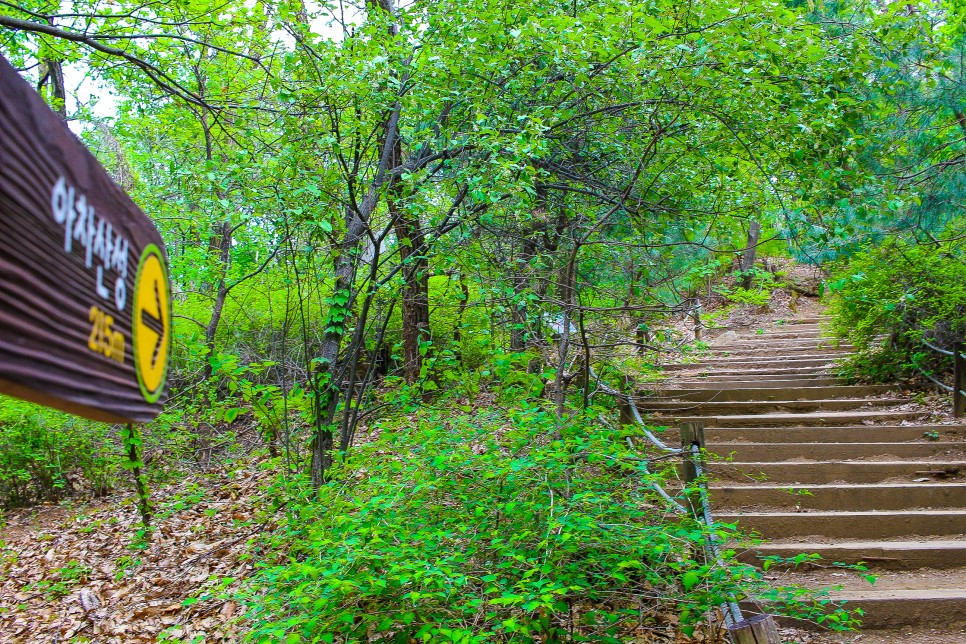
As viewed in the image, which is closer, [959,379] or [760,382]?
[959,379]

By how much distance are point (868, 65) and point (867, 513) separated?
4243mm

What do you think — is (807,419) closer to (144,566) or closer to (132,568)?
(144,566)

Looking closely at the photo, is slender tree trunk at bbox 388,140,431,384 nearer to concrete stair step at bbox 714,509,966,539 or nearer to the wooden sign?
concrete stair step at bbox 714,509,966,539

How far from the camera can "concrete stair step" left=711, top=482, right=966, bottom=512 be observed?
22.6 ft

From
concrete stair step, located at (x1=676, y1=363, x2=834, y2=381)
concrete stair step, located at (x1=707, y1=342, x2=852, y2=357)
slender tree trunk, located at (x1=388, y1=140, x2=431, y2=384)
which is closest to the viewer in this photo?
slender tree trunk, located at (x1=388, y1=140, x2=431, y2=384)

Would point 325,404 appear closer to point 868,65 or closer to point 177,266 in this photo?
point 177,266

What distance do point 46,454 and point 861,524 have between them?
383 inches

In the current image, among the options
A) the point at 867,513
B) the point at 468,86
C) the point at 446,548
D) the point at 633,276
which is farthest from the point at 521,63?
the point at 867,513

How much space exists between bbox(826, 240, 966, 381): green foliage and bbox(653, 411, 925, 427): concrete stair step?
3.33ft

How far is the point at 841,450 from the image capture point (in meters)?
8.00

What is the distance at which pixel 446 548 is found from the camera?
460 cm

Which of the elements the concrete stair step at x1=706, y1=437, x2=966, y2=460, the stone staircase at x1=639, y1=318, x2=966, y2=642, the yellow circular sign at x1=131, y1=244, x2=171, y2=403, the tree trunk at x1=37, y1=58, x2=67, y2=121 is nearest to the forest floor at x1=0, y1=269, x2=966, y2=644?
the stone staircase at x1=639, y1=318, x2=966, y2=642

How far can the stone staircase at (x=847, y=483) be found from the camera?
18.7ft

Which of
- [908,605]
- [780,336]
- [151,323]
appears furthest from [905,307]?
[151,323]
